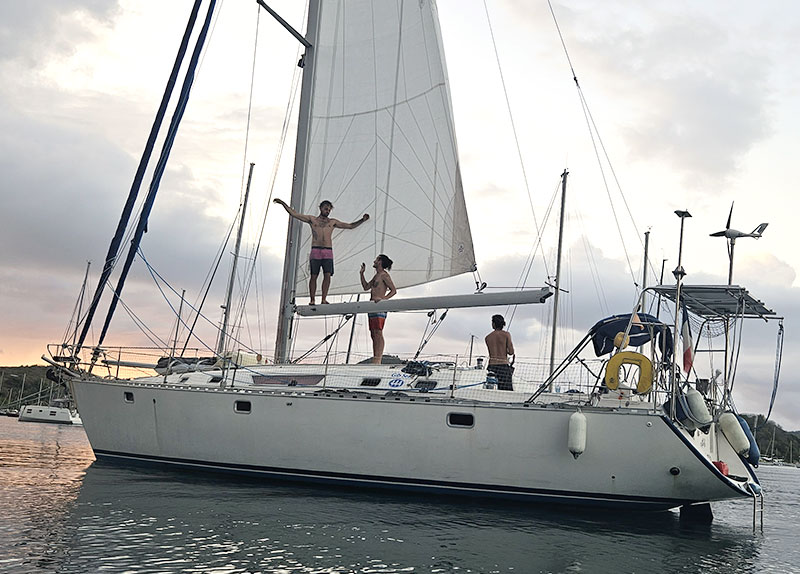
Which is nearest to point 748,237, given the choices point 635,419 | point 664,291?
point 664,291

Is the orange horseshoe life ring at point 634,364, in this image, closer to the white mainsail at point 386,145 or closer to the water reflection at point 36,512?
the white mainsail at point 386,145

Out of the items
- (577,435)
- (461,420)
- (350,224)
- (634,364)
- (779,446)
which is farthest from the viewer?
(779,446)

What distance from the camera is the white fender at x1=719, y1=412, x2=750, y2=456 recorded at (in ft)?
38.0

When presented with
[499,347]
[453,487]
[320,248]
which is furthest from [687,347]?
[320,248]

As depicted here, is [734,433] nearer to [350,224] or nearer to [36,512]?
[350,224]

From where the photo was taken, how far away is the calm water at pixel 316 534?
6.75 m

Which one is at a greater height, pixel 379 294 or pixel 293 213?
pixel 293 213

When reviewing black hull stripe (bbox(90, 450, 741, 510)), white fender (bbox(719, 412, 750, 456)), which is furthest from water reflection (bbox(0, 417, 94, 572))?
Result: white fender (bbox(719, 412, 750, 456))

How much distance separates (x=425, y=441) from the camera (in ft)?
35.5

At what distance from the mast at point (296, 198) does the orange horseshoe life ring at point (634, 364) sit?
18.7 feet

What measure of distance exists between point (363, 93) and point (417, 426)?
6.87 meters

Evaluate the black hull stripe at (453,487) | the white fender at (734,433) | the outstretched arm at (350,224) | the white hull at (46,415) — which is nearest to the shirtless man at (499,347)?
the black hull stripe at (453,487)

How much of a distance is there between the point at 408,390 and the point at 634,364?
3452 mm

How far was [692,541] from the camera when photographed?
32.0 ft
